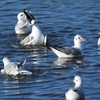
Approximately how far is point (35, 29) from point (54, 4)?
477cm

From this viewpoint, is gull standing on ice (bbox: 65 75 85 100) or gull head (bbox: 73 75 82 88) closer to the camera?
gull standing on ice (bbox: 65 75 85 100)

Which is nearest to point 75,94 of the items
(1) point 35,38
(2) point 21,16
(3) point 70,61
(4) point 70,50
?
(3) point 70,61

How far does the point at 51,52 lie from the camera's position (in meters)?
23.3

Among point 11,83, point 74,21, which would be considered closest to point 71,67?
point 11,83

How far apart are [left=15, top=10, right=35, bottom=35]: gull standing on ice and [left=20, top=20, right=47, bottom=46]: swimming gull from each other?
118 centimetres

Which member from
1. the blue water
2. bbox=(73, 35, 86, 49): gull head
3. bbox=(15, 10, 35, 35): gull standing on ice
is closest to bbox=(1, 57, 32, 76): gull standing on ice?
the blue water

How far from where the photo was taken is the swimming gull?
24.1 m

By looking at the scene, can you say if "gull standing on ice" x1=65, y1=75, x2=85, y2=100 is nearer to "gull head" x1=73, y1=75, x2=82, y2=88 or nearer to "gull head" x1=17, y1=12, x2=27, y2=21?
"gull head" x1=73, y1=75, x2=82, y2=88

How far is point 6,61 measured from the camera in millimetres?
21000

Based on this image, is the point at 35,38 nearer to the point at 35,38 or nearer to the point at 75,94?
the point at 35,38

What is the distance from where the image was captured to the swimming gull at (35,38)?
2411 centimetres

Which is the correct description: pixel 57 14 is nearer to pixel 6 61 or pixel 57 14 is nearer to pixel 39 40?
pixel 39 40

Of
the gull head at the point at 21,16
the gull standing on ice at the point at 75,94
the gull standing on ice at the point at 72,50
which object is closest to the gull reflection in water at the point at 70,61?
the gull standing on ice at the point at 72,50

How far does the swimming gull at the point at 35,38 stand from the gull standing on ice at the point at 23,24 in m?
1.18
